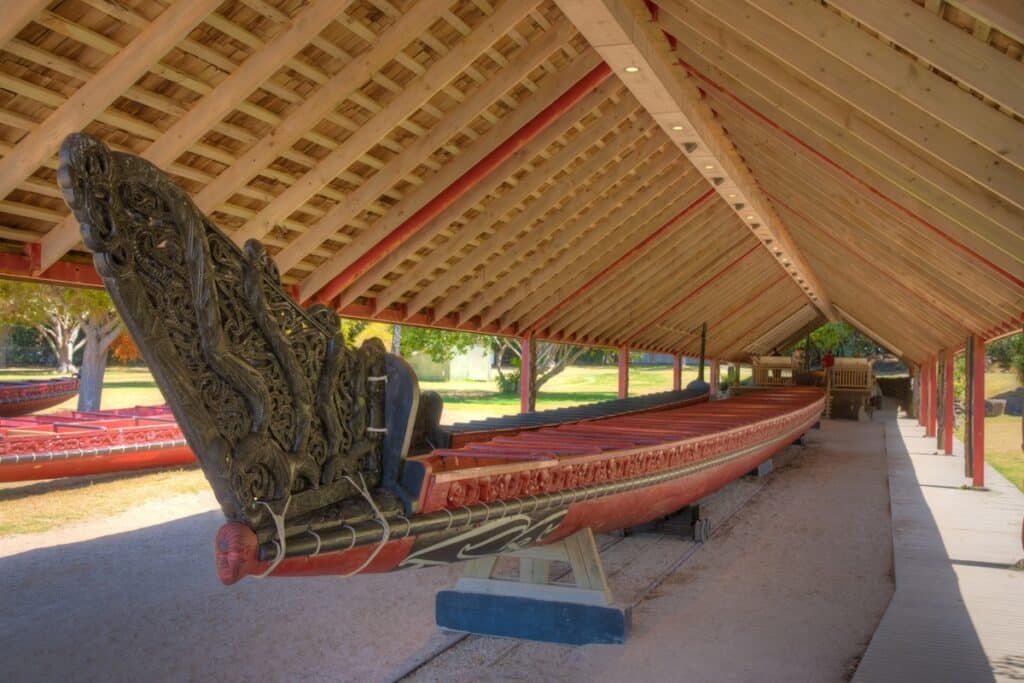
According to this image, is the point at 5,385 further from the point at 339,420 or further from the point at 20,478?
the point at 339,420

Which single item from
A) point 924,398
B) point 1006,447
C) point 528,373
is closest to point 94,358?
point 528,373

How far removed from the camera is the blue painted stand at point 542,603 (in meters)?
5.29

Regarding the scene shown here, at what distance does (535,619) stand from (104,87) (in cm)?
416

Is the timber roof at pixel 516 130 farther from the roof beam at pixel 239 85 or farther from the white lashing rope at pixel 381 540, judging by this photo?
the white lashing rope at pixel 381 540

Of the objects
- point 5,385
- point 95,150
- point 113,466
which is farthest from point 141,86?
point 5,385

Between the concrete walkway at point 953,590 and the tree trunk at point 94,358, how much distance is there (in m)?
12.2

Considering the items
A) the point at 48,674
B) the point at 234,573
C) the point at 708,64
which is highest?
the point at 708,64

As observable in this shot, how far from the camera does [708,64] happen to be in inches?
279

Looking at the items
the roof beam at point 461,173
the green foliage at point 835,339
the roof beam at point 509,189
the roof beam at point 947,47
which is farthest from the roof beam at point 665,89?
the green foliage at point 835,339

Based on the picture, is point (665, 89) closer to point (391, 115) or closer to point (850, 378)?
point (391, 115)

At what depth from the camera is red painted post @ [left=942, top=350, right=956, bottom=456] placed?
14.7m

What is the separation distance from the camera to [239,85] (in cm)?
591

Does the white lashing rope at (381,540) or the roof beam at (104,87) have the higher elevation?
the roof beam at (104,87)

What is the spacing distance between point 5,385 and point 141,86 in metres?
12.3
